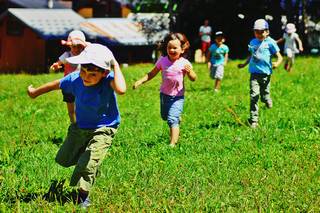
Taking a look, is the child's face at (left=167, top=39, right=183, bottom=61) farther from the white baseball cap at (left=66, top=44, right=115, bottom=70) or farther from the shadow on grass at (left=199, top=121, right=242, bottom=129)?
the white baseball cap at (left=66, top=44, right=115, bottom=70)

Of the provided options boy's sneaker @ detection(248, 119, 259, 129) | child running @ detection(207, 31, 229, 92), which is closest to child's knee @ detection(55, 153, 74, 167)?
boy's sneaker @ detection(248, 119, 259, 129)

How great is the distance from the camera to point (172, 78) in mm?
9242

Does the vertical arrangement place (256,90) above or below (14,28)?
above

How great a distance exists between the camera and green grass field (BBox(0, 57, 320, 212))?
5966 mm

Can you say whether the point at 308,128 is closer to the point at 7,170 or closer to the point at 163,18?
the point at 7,170

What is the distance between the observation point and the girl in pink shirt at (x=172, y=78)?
909 centimetres

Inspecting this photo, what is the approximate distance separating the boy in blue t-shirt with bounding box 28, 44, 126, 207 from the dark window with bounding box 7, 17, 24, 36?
116 feet

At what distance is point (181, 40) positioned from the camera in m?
8.98

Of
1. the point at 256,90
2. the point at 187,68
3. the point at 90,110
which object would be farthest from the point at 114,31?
the point at 90,110

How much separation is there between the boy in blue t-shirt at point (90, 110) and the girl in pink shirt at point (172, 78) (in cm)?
300

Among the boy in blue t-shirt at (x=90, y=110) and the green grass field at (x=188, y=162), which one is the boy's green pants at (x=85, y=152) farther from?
the green grass field at (x=188, y=162)

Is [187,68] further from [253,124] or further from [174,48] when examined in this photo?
[253,124]

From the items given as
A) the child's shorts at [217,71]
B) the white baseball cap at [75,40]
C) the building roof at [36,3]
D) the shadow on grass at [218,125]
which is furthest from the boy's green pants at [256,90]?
the building roof at [36,3]

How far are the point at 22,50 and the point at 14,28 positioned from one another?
1.64 metres
